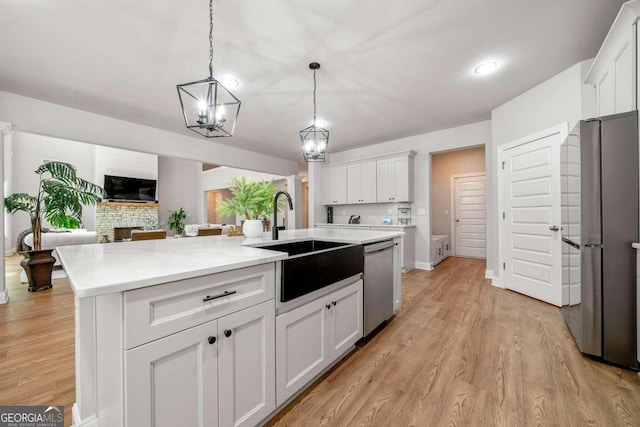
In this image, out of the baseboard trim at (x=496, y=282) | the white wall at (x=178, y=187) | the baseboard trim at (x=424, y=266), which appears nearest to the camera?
the baseboard trim at (x=496, y=282)

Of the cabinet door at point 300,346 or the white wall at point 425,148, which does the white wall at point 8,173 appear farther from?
the cabinet door at point 300,346

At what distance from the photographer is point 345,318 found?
1.88 meters

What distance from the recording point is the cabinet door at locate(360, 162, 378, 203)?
17.7 feet

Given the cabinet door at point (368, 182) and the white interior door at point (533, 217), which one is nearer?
the white interior door at point (533, 217)

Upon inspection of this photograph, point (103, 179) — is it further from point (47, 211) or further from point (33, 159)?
point (47, 211)

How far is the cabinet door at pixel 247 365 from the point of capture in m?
1.09

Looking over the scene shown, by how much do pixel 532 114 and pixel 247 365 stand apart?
13.4ft

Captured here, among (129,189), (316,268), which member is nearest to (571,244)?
(316,268)

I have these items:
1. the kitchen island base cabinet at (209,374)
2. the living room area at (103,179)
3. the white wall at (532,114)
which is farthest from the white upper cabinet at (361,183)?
the kitchen island base cabinet at (209,374)

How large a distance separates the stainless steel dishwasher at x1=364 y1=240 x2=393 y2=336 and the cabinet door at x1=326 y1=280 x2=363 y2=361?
11 centimetres

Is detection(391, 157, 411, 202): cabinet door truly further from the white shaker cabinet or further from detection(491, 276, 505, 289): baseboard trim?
detection(491, 276, 505, 289): baseboard trim

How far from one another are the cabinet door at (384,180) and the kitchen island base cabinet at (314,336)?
347 centimetres

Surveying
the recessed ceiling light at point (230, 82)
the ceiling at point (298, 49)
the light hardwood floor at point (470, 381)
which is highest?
the ceiling at point (298, 49)

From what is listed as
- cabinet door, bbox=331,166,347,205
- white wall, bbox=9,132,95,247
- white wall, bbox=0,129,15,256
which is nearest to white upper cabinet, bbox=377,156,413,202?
cabinet door, bbox=331,166,347,205
